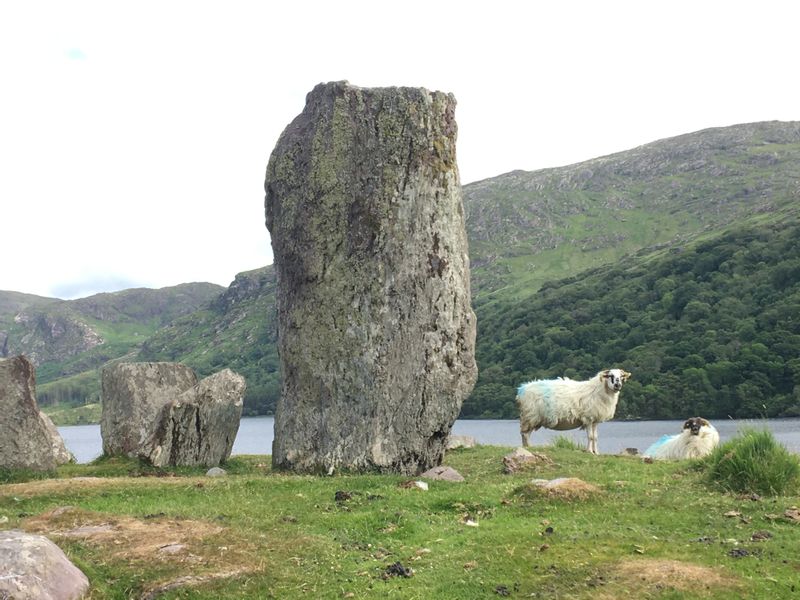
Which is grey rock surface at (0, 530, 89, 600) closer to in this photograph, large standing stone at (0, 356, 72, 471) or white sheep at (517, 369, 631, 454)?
large standing stone at (0, 356, 72, 471)

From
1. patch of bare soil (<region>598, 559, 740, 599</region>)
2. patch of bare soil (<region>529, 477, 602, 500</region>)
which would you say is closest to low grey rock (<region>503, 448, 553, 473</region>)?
patch of bare soil (<region>529, 477, 602, 500</region>)

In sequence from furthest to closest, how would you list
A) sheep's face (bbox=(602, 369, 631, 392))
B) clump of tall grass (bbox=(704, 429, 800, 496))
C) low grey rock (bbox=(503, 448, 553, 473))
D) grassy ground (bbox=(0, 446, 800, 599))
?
sheep's face (bbox=(602, 369, 631, 392)) → low grey rock (bbox=(503, 448, 553, 473)) → clump of tall grass (bbox=(704, 429, 800, 496)) → grassy ground (bbox=(0, 446, 800, 599))

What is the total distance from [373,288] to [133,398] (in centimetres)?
1135

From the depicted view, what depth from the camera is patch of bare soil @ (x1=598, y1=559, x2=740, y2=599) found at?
8.84 metres

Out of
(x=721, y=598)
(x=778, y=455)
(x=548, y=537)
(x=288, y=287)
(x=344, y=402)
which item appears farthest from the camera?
(x=288, y=287)

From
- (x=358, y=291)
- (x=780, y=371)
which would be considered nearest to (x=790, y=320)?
(x=780, y=371)

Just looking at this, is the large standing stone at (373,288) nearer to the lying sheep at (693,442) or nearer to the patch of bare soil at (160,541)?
the patch of bare soil at (160,541)

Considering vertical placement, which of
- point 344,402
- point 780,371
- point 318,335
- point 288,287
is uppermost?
point 288,287

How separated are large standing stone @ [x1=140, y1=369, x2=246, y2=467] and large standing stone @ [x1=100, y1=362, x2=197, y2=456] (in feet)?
11.5

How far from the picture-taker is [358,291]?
19.4 m

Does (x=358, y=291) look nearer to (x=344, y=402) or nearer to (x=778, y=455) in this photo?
(x=344, y=402)

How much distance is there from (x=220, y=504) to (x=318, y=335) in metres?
5.66

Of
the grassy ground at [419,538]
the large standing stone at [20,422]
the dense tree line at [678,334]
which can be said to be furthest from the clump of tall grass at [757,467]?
the dense tree line at [678,334]

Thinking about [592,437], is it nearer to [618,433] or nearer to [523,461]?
[523,461]
